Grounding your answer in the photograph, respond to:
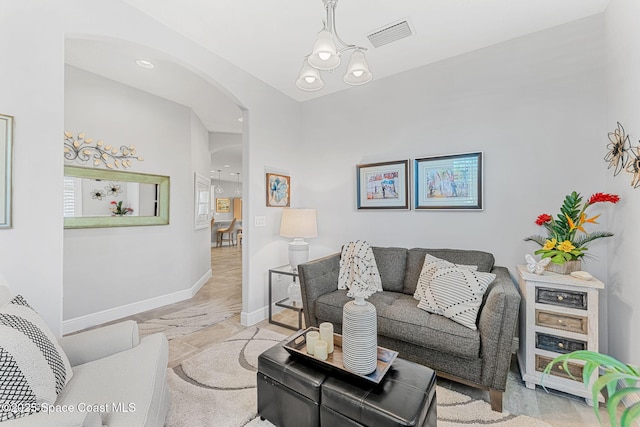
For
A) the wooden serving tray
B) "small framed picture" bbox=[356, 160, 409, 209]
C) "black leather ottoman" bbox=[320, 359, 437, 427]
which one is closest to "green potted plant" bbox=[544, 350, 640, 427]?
"black leather ottoman" bbox=[320, 359, 437, 427]

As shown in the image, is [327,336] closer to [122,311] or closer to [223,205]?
[122,311]

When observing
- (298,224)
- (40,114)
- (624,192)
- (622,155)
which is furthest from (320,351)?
(622,155)

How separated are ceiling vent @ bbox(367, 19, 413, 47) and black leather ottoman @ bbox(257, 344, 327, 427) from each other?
264 centimetres

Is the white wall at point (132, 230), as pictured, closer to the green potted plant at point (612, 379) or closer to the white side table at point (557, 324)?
the green potted plant at point (612, 379)

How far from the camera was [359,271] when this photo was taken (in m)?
2.70

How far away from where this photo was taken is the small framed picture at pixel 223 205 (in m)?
11.4

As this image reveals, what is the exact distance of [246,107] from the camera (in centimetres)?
307

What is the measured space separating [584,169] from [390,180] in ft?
5.26

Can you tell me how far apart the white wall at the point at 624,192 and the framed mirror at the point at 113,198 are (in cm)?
451

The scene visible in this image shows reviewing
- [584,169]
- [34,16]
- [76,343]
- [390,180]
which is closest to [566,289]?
[584,169]

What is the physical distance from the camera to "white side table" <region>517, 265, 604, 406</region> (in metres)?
1.80

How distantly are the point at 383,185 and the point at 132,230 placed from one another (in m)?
A: 3.11

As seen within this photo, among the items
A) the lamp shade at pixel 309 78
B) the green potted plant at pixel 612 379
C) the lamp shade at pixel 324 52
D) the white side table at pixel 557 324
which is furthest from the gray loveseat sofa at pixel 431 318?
the lamp shade at pixel 324 52

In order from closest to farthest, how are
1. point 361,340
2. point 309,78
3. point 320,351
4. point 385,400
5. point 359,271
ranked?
point 385,400 → point 361,340 → point 320,351 → point 309,78 → point 359,271
